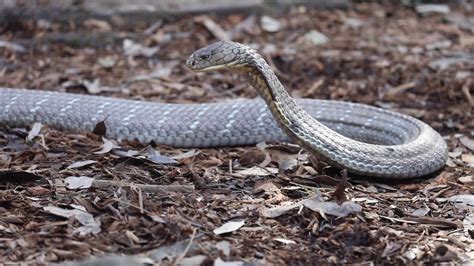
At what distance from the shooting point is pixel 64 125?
8070 mm

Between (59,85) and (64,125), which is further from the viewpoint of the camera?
(59,85)

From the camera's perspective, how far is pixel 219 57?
6375 millimetres

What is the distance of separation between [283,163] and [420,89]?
3.08m

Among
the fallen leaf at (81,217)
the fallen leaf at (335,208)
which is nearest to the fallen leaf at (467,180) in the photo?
the fallen leaf at (335,208)

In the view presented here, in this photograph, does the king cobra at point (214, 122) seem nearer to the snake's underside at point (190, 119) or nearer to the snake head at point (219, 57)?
the snake's underside at point (190, 119)

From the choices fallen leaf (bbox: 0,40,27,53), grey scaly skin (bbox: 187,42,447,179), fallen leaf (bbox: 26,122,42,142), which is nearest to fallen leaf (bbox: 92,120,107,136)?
fallen leaf (bbox: 26,122,42,142)

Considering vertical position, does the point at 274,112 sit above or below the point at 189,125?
above

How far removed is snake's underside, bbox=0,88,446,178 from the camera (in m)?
7.86

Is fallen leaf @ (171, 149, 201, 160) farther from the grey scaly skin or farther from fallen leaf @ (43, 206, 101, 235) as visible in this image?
fallen leaf @ (43, 206, 101, 235)

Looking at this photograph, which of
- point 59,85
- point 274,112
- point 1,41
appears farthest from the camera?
point 1,41

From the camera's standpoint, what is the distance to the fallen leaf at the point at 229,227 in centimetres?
543

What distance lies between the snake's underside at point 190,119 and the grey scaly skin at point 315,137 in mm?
641

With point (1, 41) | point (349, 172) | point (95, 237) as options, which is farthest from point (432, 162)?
point (1, 41)

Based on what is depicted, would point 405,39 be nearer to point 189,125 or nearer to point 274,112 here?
point 189,125
